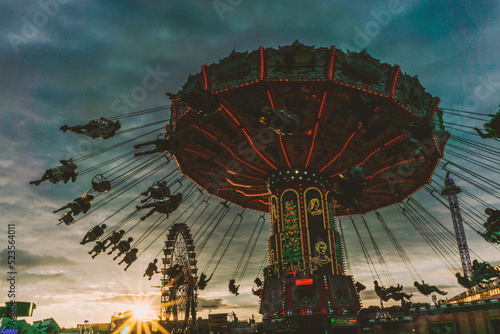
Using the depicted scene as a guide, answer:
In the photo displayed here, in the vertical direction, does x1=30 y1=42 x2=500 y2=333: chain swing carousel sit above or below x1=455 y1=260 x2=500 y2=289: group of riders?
above

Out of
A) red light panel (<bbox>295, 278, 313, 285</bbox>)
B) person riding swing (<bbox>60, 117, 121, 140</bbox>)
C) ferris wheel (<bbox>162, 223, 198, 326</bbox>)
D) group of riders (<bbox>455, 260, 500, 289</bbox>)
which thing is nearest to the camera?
person riding swing (<bbox>60, 117, 121, 140</bbox>)

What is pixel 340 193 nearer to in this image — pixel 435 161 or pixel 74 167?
pixel 435 161

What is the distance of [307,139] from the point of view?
16031mm

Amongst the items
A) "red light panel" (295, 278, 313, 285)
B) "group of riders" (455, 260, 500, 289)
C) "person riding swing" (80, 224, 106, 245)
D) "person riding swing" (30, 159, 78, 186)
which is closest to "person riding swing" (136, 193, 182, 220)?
"person riding swing" (80, 224, 106, 245)

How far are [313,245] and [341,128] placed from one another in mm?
5035

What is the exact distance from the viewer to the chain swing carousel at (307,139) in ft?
43.5

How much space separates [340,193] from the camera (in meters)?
12.2

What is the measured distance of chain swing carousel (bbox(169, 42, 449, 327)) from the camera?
43.5 feet

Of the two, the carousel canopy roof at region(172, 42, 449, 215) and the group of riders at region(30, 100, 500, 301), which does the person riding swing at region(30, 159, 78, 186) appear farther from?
the carousel canopy roof at region(172, 42, 449, 215)

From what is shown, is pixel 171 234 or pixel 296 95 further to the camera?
pixel 171 234

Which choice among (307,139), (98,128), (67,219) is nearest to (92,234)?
(67,219)

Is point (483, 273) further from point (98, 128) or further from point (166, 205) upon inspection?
point (98, 128)

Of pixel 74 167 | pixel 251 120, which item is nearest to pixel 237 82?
pixel 251 120

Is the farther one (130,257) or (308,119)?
(130,257)
